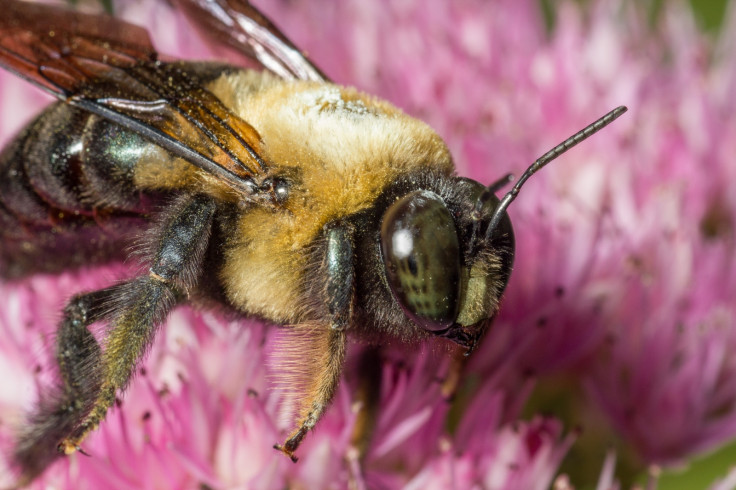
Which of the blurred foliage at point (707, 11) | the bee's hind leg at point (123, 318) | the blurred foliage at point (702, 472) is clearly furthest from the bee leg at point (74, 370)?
the blurred foliage at point (707, 11)

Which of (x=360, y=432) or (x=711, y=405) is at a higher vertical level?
(x=711, y=405)

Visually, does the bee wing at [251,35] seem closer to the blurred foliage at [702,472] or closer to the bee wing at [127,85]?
the bee wing at [127,85]

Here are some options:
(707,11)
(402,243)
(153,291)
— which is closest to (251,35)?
(153,291)

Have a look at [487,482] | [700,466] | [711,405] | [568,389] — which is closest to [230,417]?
[487,482]

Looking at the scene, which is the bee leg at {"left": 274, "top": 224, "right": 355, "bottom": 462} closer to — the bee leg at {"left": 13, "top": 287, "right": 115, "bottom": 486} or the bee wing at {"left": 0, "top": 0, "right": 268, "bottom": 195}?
the bee wing at {"left": 0, "top": 0, "right": 268, "bottom": 195}

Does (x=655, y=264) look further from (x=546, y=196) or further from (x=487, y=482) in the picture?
(x=487, y=482)

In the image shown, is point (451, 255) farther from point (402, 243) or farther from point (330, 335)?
point (330, 335)
